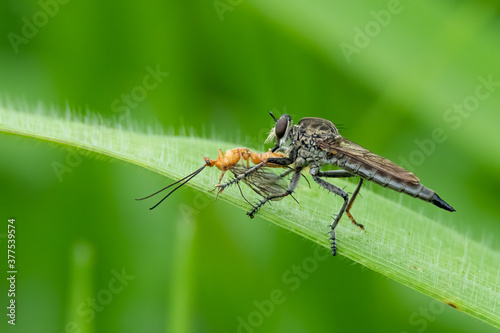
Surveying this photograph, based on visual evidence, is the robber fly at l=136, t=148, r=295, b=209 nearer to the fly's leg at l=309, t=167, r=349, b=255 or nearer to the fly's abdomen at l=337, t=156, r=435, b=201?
the fly's leg at l=309, t=167, r=349, b=255

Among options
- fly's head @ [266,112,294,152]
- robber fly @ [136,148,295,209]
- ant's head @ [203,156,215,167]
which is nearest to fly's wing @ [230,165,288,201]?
robber fly @ [136,148,295,209]

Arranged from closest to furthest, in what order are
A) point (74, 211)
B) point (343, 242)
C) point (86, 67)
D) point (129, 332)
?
point (343, 242) < point (129, 332) < point (74, 211) < point (86, 67)

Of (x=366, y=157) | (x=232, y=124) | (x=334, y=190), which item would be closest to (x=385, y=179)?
(x=366, y=157)

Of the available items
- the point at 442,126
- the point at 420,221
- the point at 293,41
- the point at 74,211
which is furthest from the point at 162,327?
the point at 442,126

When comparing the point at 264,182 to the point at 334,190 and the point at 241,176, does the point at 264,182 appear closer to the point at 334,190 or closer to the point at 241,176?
the point at 241,176

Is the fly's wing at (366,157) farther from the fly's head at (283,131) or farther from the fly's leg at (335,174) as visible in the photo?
the fly's head at (283,131)

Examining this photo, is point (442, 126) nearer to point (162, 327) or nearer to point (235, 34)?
point (235, 34)

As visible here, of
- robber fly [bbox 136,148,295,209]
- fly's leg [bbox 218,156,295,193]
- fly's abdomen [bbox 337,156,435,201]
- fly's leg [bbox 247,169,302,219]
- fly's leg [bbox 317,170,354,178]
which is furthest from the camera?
fly's leg [bbox 317,170,354,178]
